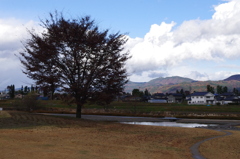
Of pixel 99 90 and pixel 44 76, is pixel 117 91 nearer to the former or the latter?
pixel 99 90

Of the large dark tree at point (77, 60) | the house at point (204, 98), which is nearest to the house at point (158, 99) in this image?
the house at point (204, 98)

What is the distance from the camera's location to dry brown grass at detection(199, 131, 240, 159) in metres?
17.0

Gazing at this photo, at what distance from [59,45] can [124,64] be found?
9.02 m

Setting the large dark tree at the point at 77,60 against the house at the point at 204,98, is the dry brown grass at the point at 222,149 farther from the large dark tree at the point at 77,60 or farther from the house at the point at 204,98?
the house at the point at 204,98

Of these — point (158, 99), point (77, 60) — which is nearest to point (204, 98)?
point (158, 99)

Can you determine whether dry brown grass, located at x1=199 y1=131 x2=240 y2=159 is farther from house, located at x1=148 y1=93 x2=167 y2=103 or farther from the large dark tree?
house, located at x1=148 y1=93 x2=167 y2=103

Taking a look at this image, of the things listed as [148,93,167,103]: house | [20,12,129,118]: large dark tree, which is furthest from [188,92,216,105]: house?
[20,12,129,118]: large dark tree

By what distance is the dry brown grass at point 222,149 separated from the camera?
55.8ft

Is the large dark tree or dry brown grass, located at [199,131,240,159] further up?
the large dark tree

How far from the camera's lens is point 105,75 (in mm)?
33562

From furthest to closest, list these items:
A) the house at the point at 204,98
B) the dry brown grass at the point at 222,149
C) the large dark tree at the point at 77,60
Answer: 1. the house at the point at 204,98
2. the large dark tree at the point at 77,60
3. the dry brown grass at the point at 222,149

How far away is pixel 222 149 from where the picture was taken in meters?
19.3

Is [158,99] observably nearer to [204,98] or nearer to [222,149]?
[204,98]

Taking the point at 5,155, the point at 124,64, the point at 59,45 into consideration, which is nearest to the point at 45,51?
the point at 59,45
